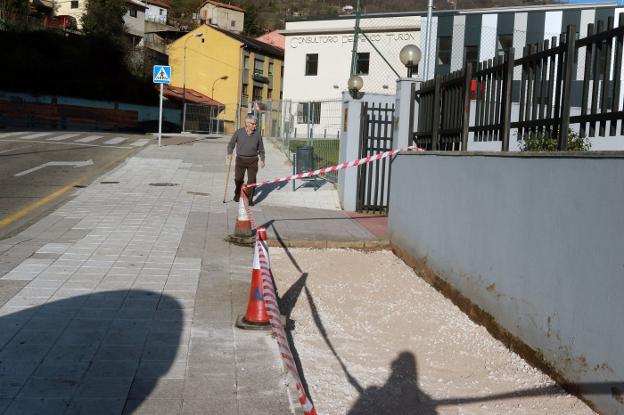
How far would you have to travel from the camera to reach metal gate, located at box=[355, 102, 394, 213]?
13336mm

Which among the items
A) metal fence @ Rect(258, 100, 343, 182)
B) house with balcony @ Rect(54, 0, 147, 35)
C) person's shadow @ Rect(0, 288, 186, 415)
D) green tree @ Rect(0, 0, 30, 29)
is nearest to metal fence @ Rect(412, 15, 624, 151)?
person's shadow @ Rect(0, 288, 186, 415)

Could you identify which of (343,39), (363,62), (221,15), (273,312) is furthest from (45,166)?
(221,15)

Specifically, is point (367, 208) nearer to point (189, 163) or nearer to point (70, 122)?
point (189, 163)

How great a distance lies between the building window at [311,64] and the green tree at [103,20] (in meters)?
20.4

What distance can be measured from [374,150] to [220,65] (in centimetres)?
5529

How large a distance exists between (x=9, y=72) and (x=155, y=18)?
128ft

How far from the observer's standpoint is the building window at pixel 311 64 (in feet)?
167

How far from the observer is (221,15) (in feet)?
304

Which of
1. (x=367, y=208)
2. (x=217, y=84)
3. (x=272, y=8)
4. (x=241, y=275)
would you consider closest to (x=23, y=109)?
(x=217, y=84)

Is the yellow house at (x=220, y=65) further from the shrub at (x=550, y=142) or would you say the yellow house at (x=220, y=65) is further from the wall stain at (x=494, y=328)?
the shrub at (x=550, y=142)

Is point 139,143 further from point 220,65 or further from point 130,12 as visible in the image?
point 130,12

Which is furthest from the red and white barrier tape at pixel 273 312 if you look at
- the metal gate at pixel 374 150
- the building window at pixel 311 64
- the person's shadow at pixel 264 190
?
the building window at pixel 311 64

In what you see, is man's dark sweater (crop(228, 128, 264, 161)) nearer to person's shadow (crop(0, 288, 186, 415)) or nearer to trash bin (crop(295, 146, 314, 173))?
trash bin (crop(295, 146, 314, 173))

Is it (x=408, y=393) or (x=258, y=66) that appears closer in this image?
(x=408, y=393)
